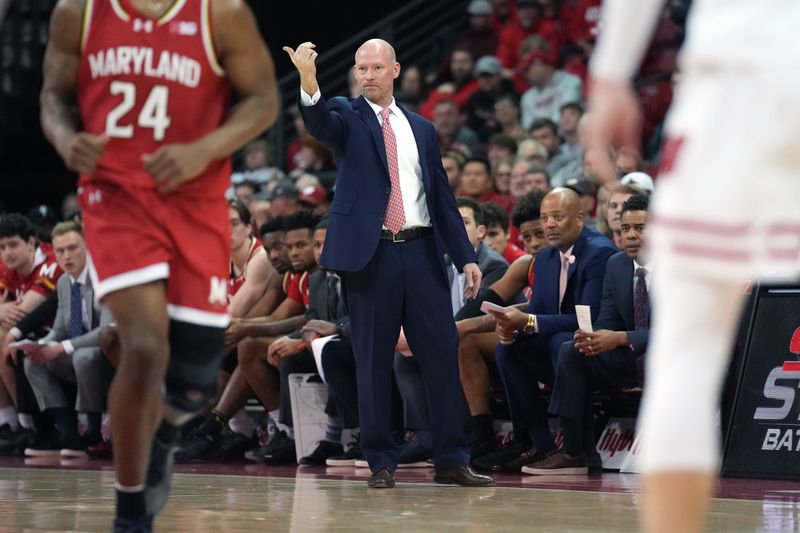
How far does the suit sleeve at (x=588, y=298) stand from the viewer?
7.77m

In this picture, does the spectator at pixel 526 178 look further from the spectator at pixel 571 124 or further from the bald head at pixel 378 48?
the bald head at pixel 378 48

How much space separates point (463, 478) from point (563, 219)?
180 centimetres

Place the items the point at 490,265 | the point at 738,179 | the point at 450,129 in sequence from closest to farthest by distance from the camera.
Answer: the point at 738,179
the point at 490,265
the point at 450,129

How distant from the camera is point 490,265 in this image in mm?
8641

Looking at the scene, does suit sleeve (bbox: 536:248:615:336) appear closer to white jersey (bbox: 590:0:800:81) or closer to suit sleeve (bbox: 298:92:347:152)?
suit sleeve (bbox: 298:92:347:152)

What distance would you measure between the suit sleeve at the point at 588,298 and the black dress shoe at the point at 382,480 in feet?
Result: 4.60

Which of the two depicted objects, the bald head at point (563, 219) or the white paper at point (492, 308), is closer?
the white paper at point (492, 308)

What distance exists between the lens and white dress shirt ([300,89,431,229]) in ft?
23.1

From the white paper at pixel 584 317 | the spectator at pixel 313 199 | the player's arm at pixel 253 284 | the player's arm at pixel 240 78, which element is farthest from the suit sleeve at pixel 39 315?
the player's arm at pixel 240 78

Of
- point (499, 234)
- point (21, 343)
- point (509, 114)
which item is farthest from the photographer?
point (509, 114)

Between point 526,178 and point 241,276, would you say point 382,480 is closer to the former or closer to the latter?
point 241,276

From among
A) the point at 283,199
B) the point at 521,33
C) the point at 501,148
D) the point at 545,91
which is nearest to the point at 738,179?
the point at 501,148

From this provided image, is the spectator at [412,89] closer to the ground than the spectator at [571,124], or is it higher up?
higher up

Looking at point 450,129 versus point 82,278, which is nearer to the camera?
point 82,278
